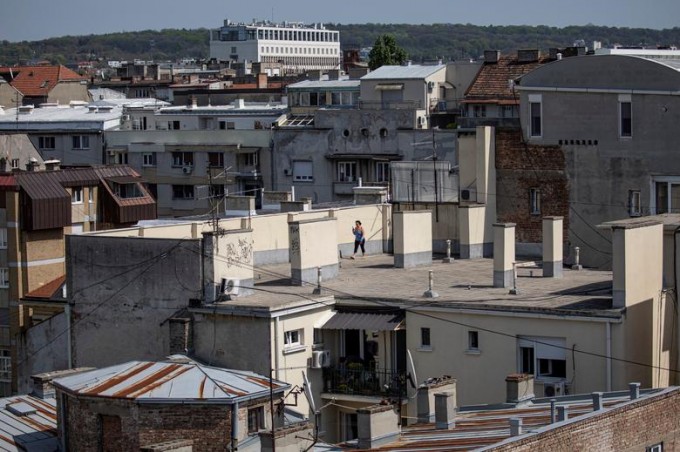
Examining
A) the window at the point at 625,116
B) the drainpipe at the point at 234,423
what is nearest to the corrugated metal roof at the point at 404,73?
the window at the point at 625,116

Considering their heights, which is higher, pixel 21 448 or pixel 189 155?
pixel 189 155

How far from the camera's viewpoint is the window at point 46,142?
9181 cm

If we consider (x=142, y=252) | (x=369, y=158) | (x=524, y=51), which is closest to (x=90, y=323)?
(x=142, y=252)

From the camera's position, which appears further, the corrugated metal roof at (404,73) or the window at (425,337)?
the corrugated metal roof at (404,73)

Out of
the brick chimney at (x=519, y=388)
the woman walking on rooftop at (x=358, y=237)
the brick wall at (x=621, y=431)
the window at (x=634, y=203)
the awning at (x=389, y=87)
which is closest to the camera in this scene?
the brick wall at (x=621, y=431)

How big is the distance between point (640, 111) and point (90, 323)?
16271mm

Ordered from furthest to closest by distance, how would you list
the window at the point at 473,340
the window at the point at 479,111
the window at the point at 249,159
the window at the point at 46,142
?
the window at the point at 46,142
the window at the point at 249,159
the window at the point at 479,111
the window at the point at 473,340

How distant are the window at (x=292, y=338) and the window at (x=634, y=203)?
1247 centimetres

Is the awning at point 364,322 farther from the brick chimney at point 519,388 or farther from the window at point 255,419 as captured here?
the window at point 255,419

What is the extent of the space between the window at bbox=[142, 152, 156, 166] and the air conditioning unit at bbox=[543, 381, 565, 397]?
53.9m

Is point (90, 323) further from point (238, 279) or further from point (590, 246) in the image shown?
point (590, 246)

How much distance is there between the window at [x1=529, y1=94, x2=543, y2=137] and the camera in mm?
50500

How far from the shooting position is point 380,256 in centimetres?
4997

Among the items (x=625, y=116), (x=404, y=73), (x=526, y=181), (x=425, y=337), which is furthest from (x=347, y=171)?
(x=425, y=337)
